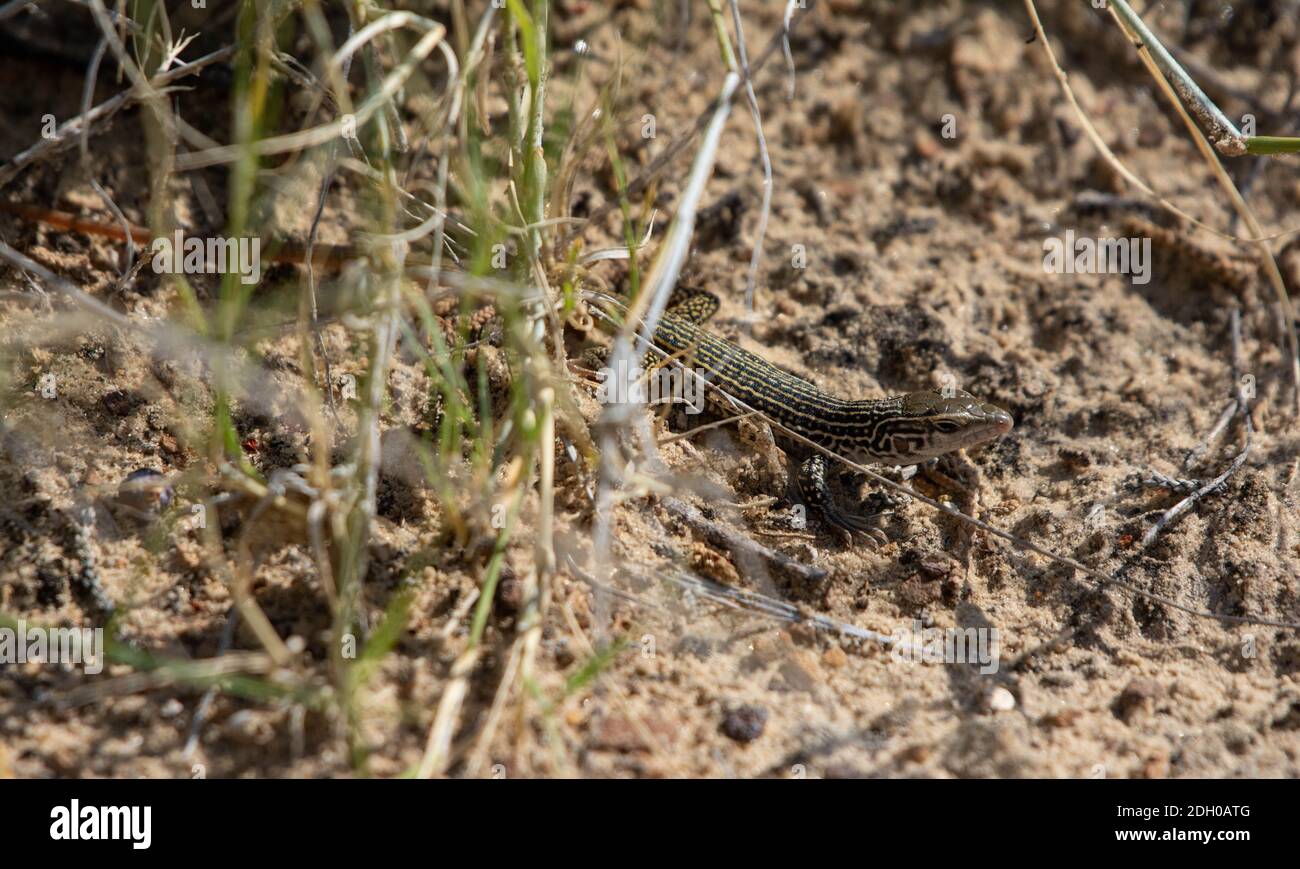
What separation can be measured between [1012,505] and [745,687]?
146cm

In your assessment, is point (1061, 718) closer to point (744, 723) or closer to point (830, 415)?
point (744, 723)

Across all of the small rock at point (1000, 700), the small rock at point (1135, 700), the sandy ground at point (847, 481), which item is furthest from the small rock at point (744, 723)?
the small rock at point (1135, 700)

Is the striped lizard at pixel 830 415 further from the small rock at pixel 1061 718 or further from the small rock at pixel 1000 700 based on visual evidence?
the small rock at pixel 1061 718

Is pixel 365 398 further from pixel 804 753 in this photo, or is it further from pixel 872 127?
pixel 872 127

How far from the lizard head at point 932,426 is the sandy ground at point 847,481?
0.67 feet

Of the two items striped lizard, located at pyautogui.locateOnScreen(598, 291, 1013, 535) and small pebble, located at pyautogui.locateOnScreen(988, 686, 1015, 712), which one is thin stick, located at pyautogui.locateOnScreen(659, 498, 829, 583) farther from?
small pebble, located at pyautogui.locateOnScreen(988, 686, 1015, 712)

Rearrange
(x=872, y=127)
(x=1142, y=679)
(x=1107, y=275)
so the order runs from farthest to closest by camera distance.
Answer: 1. (x=872, y=127)
2. (x=1107, y=275)
3. (x=1142, y=679)

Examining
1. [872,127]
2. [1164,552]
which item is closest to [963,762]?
[1164,552]

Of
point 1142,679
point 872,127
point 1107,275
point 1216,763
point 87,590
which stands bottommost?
point 1216,763

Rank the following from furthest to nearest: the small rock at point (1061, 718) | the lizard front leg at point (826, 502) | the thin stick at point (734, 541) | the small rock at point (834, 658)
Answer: the lizard front leg at point (826, 502)
the thin stick at point (734, 541)
the small rock at point (834, 658)
the small rock at point (1061, 718)

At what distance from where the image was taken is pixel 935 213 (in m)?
4.80

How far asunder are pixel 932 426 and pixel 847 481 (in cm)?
40

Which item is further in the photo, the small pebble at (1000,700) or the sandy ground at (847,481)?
the small pebble at (1000,700)

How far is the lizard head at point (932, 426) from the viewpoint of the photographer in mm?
3686
